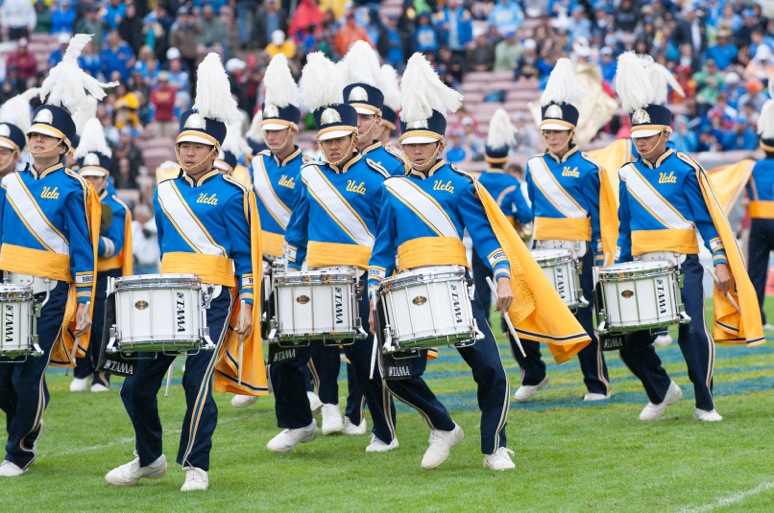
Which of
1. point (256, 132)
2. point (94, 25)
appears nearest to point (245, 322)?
point (256, 132)

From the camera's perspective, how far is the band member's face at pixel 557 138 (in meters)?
10.9

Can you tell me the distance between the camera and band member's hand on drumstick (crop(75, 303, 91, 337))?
818cm

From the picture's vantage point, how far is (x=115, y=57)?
24.5 m

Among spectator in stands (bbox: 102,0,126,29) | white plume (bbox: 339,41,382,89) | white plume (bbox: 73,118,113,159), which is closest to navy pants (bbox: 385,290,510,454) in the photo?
white plume (bbox: 339,41,382,89)

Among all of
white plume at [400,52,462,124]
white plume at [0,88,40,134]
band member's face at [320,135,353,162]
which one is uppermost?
white plume at [0,88,40,134]

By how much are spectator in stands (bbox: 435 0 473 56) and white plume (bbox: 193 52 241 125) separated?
16.9m

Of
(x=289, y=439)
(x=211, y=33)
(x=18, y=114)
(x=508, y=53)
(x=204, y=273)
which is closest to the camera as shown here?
(x=204, y=273)

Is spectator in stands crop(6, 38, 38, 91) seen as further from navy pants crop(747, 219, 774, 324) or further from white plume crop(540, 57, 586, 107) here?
white plume crop(540, 57, 586, 107)

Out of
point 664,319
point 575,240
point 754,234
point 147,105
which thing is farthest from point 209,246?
point 147,105

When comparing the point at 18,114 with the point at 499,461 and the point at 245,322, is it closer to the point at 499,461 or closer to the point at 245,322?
the point at 245,322

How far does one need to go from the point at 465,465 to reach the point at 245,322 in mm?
1560

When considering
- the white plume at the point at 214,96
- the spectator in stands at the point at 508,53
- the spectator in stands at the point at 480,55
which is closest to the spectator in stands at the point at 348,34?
the spectator in stands at the point at 480,55

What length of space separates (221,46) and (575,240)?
51.3 ft

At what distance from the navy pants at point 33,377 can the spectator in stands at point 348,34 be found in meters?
16.1
